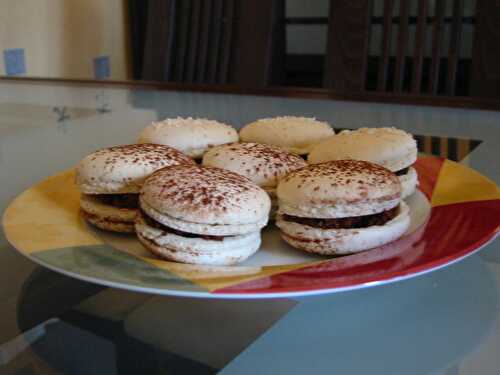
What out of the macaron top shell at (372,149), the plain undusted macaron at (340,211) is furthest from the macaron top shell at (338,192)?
the macaron top shell at (372,149)

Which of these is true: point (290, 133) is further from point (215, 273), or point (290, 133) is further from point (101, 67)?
point (101, 67)

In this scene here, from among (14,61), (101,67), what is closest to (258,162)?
(14,61)

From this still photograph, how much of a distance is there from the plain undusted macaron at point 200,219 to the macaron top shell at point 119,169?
0.06 m

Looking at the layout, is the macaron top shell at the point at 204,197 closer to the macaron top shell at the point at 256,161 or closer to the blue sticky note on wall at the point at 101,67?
the macaron top shell at the point at 256,161

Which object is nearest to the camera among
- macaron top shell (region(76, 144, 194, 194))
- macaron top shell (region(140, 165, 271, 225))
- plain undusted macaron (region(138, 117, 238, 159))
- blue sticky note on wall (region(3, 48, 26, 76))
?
macaron top shell (region(140, 165, 271, 225))

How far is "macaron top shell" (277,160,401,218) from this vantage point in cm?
57

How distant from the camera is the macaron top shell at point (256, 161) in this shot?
68 centimetres

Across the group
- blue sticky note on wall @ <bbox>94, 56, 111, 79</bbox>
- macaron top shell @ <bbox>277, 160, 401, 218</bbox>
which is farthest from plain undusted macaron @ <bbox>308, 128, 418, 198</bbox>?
blue sticky note on wall @ <bbox>94, 56, 111, 79</bbox>

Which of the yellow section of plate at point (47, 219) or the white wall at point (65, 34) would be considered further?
the white wall at point (65, 34)

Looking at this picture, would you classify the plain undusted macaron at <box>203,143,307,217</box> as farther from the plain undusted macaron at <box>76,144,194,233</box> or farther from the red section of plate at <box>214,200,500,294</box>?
the red section of plate at <box>214,200,500,294</box>

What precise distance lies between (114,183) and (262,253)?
0.59ft

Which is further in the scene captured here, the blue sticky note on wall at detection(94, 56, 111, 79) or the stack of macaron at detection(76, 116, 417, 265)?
the blue sticky note on wall at detection(94, 56, 111, 79)

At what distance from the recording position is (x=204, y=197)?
54 cm

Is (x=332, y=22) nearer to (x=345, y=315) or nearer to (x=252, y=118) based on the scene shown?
(x=252, y=118)
